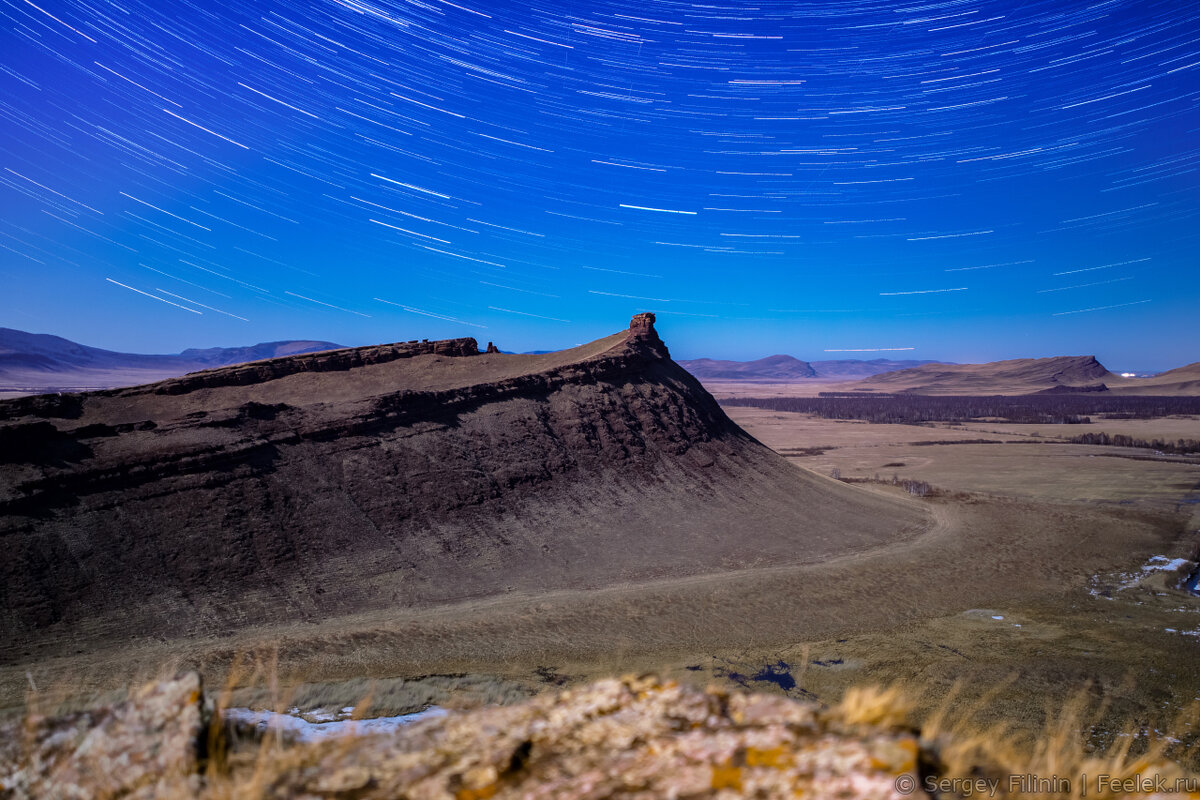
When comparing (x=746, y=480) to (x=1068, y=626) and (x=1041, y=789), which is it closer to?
(x=1068, y=626)

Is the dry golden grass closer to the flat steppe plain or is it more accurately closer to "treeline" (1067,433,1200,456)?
the flat steppe plain

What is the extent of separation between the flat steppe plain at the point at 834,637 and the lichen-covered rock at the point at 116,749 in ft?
21.7

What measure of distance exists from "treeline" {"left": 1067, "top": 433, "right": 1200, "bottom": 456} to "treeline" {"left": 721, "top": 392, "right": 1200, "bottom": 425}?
30.2 m

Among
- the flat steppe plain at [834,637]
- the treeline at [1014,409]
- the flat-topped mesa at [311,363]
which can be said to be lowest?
the flat steppe plain at [834,637]

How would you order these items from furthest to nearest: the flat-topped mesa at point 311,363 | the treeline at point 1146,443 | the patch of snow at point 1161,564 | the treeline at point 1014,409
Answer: the treeline at point 1014,409
the treeline at point 1146,443
the flat-topped mesa at point 311,363
the patch of snow at point 1161,564

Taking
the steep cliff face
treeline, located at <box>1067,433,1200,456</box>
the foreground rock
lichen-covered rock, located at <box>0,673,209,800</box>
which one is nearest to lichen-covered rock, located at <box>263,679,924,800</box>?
the foreground rock

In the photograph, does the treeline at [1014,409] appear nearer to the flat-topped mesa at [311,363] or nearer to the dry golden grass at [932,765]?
the flat-topped mesa at [311,363]

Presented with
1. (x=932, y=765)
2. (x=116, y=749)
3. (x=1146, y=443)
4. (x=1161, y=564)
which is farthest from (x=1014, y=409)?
(x=116, y=749)

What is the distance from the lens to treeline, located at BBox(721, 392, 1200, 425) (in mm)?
121250

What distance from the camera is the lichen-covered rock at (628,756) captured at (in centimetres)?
315

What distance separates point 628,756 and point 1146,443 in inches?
3889

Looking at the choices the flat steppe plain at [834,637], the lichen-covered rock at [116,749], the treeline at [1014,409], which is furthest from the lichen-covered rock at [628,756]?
the treeline at [1014,409]

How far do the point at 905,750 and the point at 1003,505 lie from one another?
46.7 meters

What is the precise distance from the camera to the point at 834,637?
20766 mm
